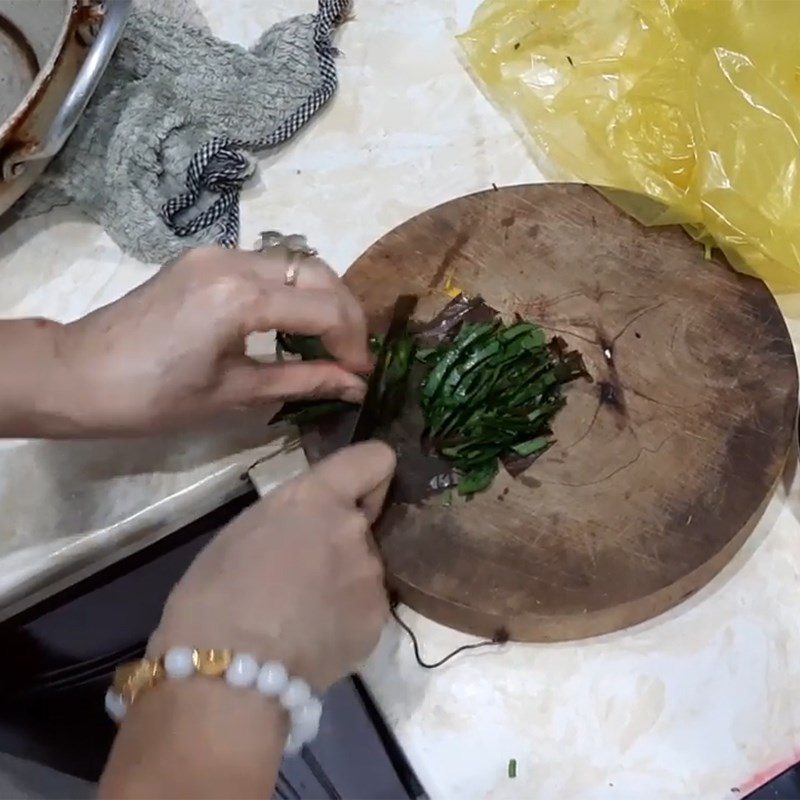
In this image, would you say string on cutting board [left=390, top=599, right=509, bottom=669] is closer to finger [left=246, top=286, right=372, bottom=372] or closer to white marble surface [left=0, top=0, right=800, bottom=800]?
white marble surface [left=0, top=0, right=800, bottom=800]

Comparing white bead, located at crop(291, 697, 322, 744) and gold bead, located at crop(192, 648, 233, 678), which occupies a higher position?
gold bead, located at crop(192, 648, 233, 678)

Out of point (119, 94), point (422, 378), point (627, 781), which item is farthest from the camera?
point (119, 94)

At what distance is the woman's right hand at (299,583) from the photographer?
2.30ft

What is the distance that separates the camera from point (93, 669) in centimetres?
101

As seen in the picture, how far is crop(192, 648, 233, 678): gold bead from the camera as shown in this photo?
67cm

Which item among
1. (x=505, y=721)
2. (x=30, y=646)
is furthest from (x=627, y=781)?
(x=30, y=646)

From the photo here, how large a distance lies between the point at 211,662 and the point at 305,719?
0.28 feet

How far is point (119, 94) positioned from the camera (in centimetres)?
110

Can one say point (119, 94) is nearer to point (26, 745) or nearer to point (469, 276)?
point (469, 276)

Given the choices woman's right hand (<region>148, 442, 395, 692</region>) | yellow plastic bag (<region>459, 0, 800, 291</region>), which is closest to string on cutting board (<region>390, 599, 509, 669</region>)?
woman's right hand (<region>148, 442, 395, 692</region>)

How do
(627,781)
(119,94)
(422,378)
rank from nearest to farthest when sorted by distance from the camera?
(627,781) → (422,378) → (119,94)

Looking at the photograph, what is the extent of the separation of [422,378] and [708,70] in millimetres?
464

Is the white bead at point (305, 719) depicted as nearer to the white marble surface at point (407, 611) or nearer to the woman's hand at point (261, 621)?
the woman's hand at point (261, 621)

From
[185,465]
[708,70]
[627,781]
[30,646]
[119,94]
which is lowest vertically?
[627,781]
